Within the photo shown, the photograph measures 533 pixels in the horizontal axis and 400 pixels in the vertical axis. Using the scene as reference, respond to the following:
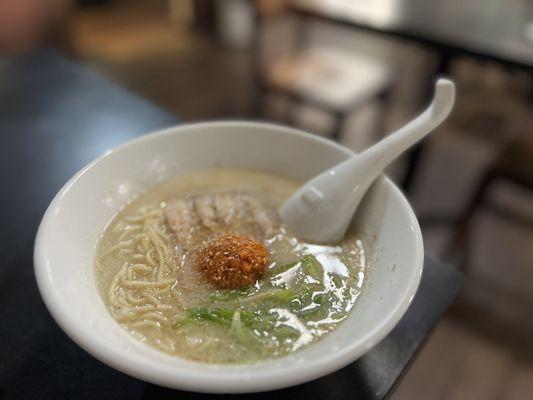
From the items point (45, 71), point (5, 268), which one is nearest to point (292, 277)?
point (5, 268)

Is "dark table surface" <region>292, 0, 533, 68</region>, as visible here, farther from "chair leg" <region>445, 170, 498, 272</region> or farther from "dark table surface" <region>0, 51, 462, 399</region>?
"dark table surface" <region>0, 51, 462, 399</region>

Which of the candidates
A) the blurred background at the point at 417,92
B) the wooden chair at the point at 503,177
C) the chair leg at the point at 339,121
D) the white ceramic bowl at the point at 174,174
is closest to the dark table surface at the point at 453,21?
the blurred background at the point at 417,92

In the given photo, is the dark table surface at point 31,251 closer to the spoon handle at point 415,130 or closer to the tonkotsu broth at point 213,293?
the tonkotsu broth at point 213,293

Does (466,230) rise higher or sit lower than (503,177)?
lower

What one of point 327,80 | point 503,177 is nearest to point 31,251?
point 503,177

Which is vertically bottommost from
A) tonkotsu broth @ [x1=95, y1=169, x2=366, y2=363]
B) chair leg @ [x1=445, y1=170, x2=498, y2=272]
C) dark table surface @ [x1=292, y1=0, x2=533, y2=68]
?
chair leg @ [x1=445, y1=170, x2=498, y2=272]

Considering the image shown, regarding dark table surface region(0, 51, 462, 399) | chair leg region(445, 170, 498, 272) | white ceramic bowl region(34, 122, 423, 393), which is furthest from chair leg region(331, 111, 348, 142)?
white ceramic bowl region(34, 122, 423, 393)

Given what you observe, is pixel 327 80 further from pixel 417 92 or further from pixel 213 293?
pixel 213 293
